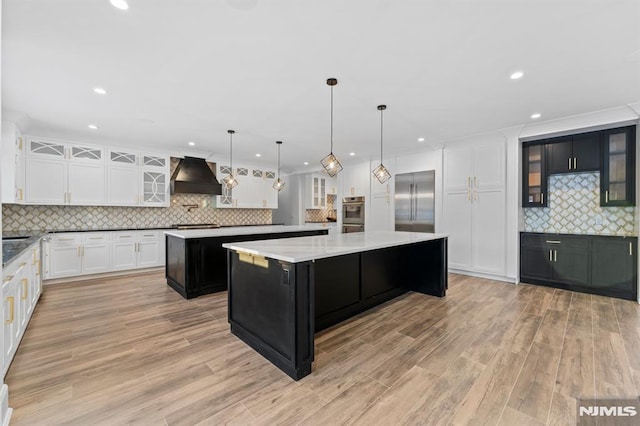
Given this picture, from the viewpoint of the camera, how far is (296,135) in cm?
493

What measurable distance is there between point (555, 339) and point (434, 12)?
3.02 m

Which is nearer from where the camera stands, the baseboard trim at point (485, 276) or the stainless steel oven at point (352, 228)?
the baseboard trim at point (485, 276)

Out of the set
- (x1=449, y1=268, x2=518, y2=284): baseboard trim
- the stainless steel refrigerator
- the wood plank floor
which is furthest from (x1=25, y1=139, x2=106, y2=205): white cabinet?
(x1=449, y1=268, x2=518, y2=284): baseboard trim

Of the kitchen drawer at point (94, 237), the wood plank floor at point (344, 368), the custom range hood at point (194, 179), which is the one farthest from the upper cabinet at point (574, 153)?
the kitchen drawer at point (94, 237)

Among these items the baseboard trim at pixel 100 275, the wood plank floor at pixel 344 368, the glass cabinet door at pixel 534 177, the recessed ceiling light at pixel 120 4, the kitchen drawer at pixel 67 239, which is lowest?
the wood plank floor at pixel 344 368

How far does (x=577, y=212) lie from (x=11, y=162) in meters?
8.45

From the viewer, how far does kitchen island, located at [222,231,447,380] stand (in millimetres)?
2092

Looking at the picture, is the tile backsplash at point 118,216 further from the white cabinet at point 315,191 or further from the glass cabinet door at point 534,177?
the glass cabinet door at point 534,177

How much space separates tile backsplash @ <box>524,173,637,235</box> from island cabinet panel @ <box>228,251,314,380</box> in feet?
15.3

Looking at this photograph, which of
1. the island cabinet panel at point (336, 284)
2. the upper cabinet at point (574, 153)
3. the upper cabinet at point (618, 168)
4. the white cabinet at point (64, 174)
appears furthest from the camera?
the white cabinet at point (64, 174)

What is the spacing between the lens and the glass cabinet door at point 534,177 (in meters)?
4.47

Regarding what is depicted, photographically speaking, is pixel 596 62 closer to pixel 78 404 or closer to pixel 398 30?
pixel 398 30

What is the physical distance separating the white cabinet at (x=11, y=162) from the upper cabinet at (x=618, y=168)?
8319 millimetres

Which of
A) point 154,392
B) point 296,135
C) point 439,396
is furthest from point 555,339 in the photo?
point 296,135
